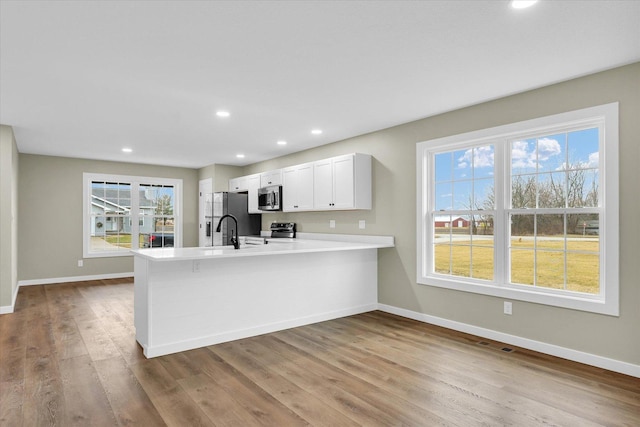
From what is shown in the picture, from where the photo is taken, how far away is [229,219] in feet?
24.0

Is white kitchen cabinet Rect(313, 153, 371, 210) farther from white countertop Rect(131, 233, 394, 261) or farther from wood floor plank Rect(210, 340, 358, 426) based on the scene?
wood floor plank Rect(210, 340, 358, 426)

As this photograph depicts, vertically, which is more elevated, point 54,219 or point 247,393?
point 54,219

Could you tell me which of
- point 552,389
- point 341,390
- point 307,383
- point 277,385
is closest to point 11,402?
point 277,385

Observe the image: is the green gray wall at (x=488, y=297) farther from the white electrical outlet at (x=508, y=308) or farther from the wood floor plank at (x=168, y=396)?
the wood floor plank at (x=168, y=396)

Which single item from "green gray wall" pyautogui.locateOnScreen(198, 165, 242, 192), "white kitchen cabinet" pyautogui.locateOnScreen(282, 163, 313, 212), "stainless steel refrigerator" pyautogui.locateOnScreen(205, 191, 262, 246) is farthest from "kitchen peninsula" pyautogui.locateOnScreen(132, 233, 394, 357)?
"green gray wall" pyautogui.locateOnScreen(198, 165, 242, 192)

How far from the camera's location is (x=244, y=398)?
2.58 metres

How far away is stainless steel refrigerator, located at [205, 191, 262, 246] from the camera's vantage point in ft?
23.7

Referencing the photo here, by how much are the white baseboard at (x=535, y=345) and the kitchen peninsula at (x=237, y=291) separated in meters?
0.86

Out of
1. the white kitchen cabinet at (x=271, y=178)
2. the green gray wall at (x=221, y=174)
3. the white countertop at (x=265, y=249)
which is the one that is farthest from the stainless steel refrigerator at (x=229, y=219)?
the white countertop at (x=265, y=249)

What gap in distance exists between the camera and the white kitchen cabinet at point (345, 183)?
502cm

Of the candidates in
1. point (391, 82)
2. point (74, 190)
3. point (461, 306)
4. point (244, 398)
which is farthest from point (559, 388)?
point (74, 190)

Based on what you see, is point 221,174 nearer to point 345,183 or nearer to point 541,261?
point 345,183

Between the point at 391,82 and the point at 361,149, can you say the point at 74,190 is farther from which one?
the point at 391,82

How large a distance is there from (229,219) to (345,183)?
9.98ft
